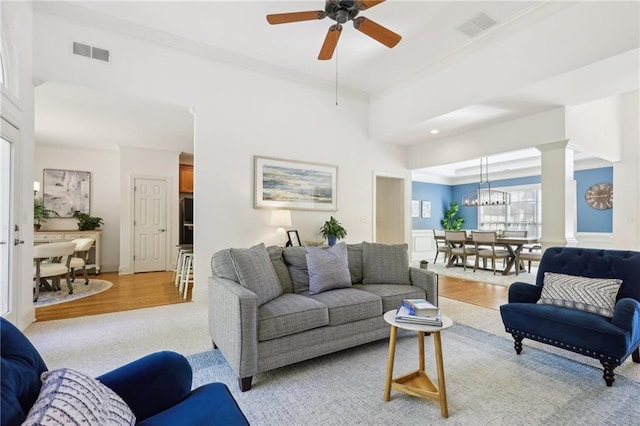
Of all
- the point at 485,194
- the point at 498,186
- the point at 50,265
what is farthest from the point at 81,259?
the point at 498,186

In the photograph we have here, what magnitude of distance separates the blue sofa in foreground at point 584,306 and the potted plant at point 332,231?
2.87m

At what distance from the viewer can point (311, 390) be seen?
6.62 ft

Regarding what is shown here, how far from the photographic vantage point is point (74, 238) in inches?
242

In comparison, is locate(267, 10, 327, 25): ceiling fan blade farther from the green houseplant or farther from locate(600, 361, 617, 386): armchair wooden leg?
the green houseplant

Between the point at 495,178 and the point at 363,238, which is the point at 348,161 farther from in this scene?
the point at 495,178

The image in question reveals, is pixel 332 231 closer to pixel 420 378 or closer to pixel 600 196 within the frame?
pixel 420 378

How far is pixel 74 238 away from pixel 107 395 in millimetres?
6690

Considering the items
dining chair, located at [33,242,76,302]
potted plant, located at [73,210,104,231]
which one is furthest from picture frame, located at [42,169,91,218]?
dining chair, located at [33,242,76,302]

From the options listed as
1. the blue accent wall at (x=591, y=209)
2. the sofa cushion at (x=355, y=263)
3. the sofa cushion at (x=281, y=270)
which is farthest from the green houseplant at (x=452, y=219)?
the sofa cushion at (x=281, y=270)

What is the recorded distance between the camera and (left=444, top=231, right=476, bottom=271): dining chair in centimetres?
705

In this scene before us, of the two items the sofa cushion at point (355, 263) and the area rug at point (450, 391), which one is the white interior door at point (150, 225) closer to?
the area rug at point (450, 391)

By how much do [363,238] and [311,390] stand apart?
4.11 meters

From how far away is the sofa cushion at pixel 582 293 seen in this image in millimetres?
2309

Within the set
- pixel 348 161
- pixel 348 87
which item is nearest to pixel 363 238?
pixel 348 161
